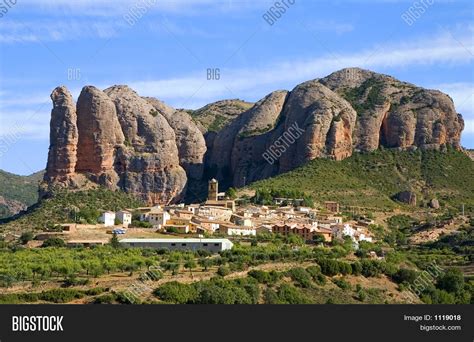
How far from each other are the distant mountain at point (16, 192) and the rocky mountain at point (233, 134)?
33.6 metres

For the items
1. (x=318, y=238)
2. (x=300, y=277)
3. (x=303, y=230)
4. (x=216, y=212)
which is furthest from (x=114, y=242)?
(x=216, y=212)

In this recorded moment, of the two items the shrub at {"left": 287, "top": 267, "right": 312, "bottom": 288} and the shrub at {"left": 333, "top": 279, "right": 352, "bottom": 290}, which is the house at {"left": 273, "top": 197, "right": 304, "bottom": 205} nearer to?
the shrub at {"left": 333, "top": 279, "right": 352, "bottom": 290}

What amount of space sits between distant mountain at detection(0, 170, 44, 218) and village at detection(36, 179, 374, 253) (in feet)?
214

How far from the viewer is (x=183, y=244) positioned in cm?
7156

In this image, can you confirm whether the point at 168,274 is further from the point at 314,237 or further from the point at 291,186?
the point at 291,186

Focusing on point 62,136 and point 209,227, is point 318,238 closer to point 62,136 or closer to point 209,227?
point 209,227

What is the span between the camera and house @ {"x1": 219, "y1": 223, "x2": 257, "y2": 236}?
268 feet

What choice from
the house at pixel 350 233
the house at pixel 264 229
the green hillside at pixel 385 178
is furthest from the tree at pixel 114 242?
the green hillside at pixel 385 178

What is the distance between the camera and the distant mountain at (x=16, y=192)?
534 ft

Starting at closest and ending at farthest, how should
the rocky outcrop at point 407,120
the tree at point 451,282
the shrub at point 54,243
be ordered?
the tree at point 451,282
the shrub at point 54,243
the rocky outcrop at point 407,120

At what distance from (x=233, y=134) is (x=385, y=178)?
2872 centimetres

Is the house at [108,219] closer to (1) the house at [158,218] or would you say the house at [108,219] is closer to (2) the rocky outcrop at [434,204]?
(1) the house at [158,218]

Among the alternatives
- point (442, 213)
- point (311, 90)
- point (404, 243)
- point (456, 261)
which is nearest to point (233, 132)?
point (311, 90)

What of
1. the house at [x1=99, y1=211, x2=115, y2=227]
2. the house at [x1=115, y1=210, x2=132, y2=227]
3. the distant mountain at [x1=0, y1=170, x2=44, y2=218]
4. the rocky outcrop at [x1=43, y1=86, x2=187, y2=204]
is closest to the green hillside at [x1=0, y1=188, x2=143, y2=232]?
the house at [x1=99, y1=211, x2=115, y2=227]
